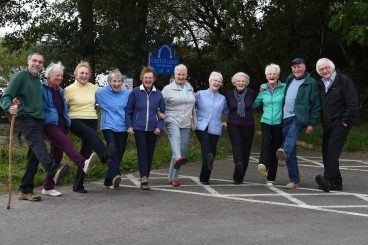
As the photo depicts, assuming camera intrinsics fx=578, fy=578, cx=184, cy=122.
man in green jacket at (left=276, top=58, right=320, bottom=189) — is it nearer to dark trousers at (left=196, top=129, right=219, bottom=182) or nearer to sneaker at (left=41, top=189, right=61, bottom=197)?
dark trousers at (left=196, top=129, right=219, bottom=182)

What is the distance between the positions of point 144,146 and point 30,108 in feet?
6.05

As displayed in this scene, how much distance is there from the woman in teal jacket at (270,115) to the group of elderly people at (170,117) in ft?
0.05

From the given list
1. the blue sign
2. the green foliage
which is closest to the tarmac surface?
the blue sign

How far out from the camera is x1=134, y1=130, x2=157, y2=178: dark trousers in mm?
8391

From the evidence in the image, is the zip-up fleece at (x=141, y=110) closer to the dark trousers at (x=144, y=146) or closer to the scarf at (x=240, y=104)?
the dark trousers at (x=144, y=146)

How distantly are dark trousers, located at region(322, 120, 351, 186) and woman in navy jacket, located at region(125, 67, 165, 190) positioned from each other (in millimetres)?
2492

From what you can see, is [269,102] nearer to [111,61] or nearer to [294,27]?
[111,61]

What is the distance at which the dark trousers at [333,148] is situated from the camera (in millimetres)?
8391

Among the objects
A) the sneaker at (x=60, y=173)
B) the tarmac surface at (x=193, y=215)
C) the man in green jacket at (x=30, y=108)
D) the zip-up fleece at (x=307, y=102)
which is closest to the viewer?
the tarmac surface at (x=193, y=215)

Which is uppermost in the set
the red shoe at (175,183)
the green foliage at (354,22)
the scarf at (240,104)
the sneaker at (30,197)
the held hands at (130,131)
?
the green foliage at (354,22)

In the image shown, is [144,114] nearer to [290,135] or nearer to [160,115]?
[160,115]

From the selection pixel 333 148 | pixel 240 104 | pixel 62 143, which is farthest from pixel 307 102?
pixel 62 143

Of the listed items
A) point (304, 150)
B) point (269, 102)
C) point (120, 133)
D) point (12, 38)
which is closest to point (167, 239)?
point (120, 133)

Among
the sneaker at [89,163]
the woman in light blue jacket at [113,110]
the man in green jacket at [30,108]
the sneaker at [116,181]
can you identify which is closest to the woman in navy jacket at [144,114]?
the woman in light blue jacket at [113,110]
